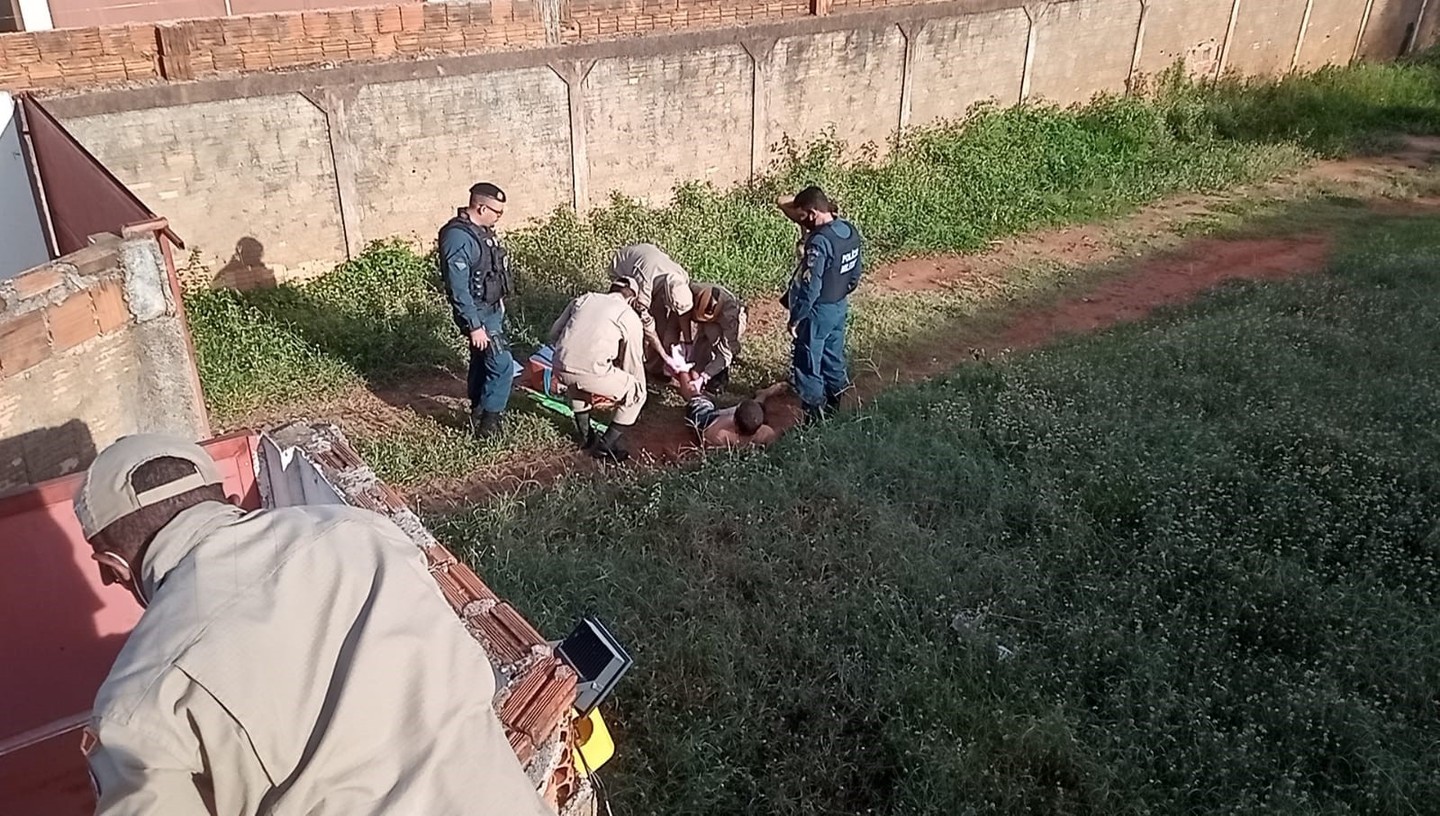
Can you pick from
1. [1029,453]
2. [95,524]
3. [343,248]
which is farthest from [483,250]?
[95,524]

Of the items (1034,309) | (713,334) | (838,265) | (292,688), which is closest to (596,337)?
(713,334)

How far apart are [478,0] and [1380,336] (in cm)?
726

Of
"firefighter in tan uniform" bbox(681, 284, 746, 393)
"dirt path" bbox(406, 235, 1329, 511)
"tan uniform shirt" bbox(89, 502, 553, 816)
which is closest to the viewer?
"tan uniform shirt" bbox(89, 502, 553, 816)

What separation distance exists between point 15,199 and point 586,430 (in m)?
4.13

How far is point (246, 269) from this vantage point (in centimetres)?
771

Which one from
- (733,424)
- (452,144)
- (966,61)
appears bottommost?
(733,424)

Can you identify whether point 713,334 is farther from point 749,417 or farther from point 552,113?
point 552,113

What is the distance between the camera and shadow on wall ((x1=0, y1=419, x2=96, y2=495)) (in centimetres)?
360

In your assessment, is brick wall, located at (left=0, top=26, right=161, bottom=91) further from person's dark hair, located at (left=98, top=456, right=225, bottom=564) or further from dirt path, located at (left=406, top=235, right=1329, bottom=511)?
person's dark hair, located at (left=98, top=456, right=225, bottom=564)

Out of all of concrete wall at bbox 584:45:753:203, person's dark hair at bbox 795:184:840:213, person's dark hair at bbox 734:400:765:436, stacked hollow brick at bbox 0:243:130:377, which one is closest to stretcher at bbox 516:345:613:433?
person's dark hair at bbox 734:400:765:436

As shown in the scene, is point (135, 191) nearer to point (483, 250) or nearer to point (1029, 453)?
point (483, 250)

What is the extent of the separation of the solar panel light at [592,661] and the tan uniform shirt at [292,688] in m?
0.69

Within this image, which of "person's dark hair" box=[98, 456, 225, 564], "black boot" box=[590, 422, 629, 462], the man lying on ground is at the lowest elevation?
"black boot" box=[590, 422, 629, 462]

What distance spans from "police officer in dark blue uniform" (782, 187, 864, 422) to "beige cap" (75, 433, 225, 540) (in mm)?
4501
